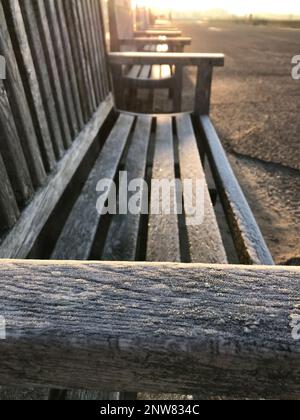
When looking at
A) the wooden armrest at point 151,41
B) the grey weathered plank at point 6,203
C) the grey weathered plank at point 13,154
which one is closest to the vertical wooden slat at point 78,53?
the grey weathered plank at point 13,154

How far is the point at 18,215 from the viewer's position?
47.6 inches

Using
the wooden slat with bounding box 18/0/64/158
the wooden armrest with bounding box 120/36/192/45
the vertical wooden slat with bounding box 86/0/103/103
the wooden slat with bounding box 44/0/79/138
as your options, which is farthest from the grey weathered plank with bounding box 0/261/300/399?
the wooden armrest with bounding box 120/36/192/45

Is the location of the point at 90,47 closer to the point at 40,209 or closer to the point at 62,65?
the point at 62,65

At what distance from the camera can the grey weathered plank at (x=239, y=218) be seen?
134cm

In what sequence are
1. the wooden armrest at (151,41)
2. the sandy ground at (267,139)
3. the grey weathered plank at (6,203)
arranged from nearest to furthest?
the grey weathered plank at (6,203) → the sandy ground at (267,139) → the wooden armrest at (151,41)

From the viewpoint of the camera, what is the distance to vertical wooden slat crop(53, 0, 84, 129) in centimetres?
183

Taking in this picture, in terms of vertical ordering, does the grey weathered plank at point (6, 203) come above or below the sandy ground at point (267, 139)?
above

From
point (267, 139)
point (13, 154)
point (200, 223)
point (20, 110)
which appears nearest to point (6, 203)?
point (13, 154)

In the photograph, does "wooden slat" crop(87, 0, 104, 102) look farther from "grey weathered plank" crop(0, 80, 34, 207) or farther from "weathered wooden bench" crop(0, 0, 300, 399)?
"grey weathered plank" crop(0, 80, 34, 207)

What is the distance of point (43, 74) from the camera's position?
5.05ft

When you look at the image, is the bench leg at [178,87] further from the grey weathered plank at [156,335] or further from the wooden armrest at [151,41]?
the grey weathered plank at [156,335]
